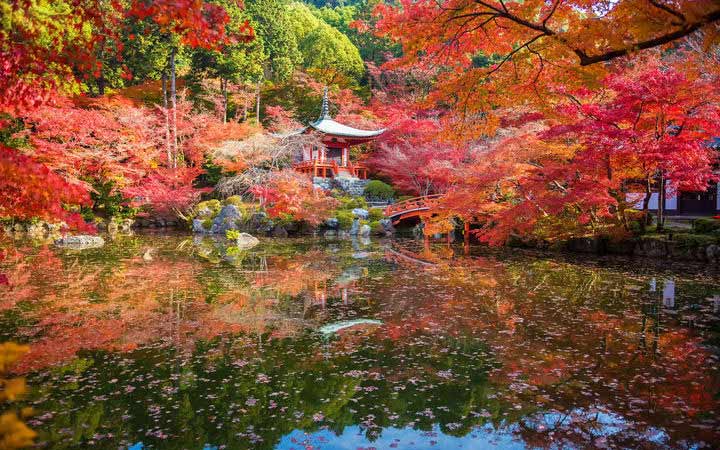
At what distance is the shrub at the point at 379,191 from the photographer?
24594 mm

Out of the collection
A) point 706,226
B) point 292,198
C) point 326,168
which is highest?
point 326,168

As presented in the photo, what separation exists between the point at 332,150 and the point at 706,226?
18.0 meters

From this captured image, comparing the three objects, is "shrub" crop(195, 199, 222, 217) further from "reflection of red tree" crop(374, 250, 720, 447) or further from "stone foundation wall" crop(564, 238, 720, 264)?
"reflection of red tree" crop(374, 250, 720, 447)

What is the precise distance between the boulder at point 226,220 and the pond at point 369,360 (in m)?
11.0

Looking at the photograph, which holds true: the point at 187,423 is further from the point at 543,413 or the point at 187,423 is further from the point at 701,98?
the point at 701,98

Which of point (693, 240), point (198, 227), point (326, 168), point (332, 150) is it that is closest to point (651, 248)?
point (693, 240)

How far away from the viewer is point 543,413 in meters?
3.61

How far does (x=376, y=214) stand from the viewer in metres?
21.4

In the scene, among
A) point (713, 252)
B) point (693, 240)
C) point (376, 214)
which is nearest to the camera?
point (713, 252)

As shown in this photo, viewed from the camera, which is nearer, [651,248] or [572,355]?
[572,355]

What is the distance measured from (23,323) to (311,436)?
430 centimetres

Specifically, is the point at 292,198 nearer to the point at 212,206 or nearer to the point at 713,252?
the point at 212,206

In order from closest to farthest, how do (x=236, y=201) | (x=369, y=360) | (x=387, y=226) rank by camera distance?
(x=369, y=360) → (x=387, y=226) → (x=236, y=201)

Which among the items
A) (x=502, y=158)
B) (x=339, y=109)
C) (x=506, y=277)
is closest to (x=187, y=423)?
(x=506, y=277)
